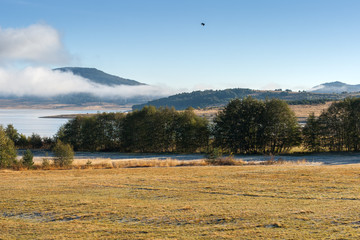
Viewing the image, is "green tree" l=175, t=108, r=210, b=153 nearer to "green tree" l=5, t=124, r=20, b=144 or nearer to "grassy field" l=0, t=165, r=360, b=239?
"green tree" l=5, t=124, r=20, b=144

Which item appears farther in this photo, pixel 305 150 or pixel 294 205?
pixel 305 150

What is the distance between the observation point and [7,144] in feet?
107

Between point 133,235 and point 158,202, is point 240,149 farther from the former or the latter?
point 133,235

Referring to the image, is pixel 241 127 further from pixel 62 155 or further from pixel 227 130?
pixel 62 155

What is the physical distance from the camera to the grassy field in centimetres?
977

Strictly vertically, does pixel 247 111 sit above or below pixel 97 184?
above

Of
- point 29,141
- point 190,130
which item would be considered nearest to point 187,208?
point 190,130

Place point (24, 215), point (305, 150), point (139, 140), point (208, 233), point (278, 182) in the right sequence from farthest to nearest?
1. point (139, 140)
2. point (305, 150)
3. point (278, 182)
4. point (24, 215)
5. point (208, 233)

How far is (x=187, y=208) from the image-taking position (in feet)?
41.1

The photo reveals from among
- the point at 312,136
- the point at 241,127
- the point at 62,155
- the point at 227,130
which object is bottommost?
the point at 312,136

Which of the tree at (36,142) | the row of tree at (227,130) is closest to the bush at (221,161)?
the row of tree at (227,130)

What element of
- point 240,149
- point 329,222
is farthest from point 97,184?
point 240,149

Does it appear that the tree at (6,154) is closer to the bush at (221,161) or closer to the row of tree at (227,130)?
the bush at (221,161)

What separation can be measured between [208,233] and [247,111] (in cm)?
4095
